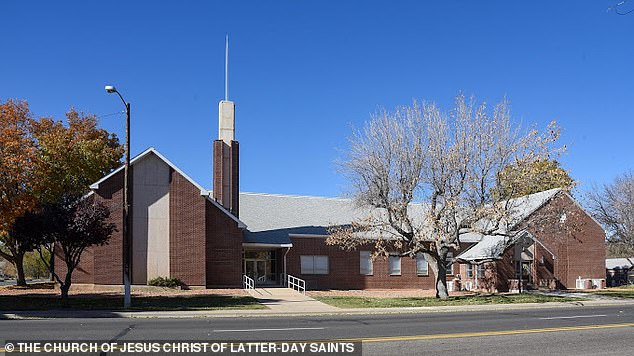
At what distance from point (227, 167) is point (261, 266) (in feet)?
24.0

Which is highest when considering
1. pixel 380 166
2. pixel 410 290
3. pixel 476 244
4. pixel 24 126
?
pixel 24 126

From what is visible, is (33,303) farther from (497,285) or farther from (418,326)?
(497,285)

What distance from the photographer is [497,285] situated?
41219mm

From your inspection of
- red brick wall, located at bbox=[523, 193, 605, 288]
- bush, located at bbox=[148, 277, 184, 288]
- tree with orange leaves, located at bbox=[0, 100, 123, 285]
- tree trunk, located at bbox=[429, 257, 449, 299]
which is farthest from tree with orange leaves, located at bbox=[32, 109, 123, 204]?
red brick wall, located at bbox=[523, 193, 605, 288]

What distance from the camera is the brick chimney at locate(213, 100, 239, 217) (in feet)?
130

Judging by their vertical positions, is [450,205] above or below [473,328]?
above

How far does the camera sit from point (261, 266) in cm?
4197

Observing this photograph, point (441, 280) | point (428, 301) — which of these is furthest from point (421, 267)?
point (428, 301)

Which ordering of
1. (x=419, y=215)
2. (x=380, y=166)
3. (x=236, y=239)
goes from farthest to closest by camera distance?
(x=419, y=215)
(x=236, y=239)
(x=380, y=166)

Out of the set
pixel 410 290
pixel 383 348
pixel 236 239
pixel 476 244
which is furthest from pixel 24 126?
pixel 383 348

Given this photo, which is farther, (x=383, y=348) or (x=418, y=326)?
(x=418, y=326)

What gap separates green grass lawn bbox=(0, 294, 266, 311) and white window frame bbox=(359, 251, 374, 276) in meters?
12.9

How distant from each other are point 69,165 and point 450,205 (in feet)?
85.7

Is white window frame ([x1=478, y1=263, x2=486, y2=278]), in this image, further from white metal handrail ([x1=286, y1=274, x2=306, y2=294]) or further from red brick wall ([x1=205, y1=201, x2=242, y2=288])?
red brick wall ([x1=205, y1=201, x2=242, y2=288])
